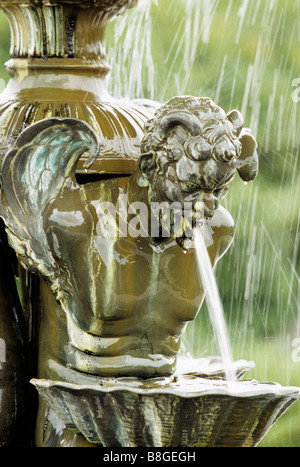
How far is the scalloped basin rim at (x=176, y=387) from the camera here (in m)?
2.12

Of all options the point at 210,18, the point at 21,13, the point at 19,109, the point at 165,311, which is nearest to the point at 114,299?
the point at 165,311

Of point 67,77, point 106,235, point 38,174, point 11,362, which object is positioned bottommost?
point 11,362

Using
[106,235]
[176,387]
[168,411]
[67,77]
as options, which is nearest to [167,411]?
[168,411]

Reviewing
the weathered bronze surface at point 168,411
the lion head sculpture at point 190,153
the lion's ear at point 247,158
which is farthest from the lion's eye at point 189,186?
the weathered bronze surface at point 168,411

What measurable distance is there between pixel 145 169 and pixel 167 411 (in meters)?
0.48

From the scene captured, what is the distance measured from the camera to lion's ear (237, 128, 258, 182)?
232 cm

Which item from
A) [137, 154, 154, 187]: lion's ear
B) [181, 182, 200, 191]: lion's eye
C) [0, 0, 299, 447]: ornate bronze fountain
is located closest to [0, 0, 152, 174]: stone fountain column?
[0, 0, 299, 447]: ornate bronze fountain

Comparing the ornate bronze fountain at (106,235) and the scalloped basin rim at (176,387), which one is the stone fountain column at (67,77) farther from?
the scalloped basin rim at (176,387)

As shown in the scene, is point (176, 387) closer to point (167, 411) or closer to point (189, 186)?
point (167, 411)

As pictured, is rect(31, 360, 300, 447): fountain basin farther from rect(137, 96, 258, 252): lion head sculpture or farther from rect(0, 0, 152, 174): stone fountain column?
rect(0, 0, 152, 174): stone fountain column

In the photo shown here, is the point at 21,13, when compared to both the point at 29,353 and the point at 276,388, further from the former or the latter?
the point at 276,388

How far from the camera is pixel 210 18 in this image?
663 centimetres

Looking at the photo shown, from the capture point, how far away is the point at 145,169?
2221 millimetres

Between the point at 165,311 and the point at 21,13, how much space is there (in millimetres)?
722
